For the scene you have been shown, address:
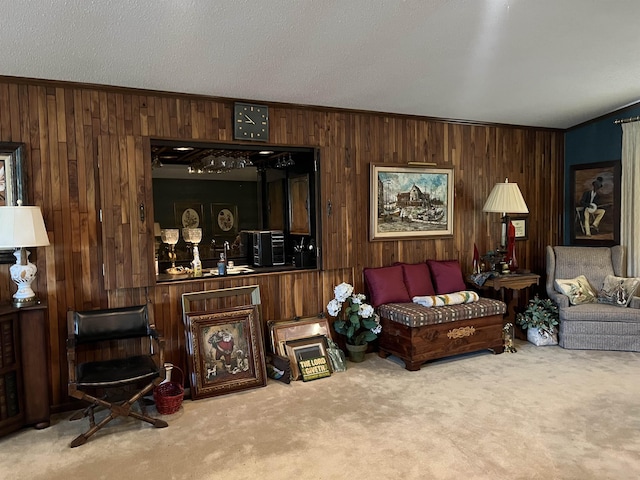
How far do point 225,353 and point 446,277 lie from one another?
2.38m

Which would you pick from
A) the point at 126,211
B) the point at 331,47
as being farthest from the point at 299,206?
the point at 331,47

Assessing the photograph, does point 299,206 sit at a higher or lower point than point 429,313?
higher

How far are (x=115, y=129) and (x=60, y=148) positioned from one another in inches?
16.0

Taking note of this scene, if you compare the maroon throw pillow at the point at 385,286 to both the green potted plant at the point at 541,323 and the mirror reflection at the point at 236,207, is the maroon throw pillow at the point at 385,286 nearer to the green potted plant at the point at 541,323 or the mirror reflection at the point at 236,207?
the mirror reflection at the point at 236,207

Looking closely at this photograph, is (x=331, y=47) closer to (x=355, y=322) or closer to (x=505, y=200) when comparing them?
(x=355, y=322)

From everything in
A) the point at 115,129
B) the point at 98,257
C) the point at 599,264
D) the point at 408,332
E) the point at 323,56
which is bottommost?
the point at 408,332

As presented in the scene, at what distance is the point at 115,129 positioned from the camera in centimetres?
354

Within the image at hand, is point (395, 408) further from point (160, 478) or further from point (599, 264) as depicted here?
point (599, 264)

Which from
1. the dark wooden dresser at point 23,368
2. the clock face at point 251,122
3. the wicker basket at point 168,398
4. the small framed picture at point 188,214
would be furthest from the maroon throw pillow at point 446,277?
the dark wooden dresser at point 23,368

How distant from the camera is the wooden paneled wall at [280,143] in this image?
3.36 meters

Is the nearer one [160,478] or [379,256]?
[160,478]

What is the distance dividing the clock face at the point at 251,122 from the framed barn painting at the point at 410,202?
1183mm

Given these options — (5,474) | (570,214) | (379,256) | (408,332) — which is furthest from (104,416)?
(570,214)

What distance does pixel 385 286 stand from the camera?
455 centimetres
